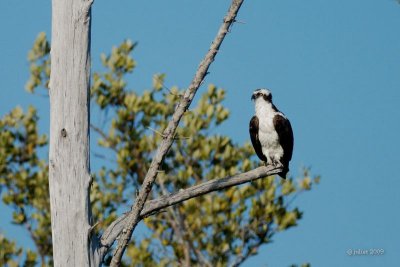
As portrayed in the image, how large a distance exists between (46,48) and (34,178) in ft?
7.76

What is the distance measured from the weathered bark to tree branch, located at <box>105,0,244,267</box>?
0.29m

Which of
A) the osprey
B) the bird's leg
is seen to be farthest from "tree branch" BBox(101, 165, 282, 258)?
the osprey

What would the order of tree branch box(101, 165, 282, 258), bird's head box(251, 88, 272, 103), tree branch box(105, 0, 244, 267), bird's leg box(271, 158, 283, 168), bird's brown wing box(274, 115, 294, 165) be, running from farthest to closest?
bird's head box(251, 88, 272, 103) → bird's brown wing box(274, 115, 294, 165) → bird's leg box(271, 158, 283, 168) → tree branch box(101, 165, 282, 258) → tree branch box(105, 0, 244, 267)

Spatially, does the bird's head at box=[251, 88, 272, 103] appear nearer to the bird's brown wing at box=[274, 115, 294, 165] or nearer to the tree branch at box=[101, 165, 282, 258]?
the bird's brown wing at box=[274, 115, 294, 165]

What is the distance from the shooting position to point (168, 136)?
6000mm

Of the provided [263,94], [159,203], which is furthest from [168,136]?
[263,94]

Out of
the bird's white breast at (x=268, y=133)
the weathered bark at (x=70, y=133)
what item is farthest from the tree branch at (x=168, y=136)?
the bird's white breast at (x=268, y=133)

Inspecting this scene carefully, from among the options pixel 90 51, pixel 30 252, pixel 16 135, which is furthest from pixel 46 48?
pixel 90 51

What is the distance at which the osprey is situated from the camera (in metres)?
10.2

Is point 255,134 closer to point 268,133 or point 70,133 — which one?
point 268,133

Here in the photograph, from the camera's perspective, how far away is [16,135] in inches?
599

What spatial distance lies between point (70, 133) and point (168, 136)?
0.70 meters

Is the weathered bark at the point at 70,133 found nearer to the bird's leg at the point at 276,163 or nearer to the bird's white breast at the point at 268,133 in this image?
the bird's leg at the point at 276,163

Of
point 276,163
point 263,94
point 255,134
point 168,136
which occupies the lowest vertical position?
point 168,136
